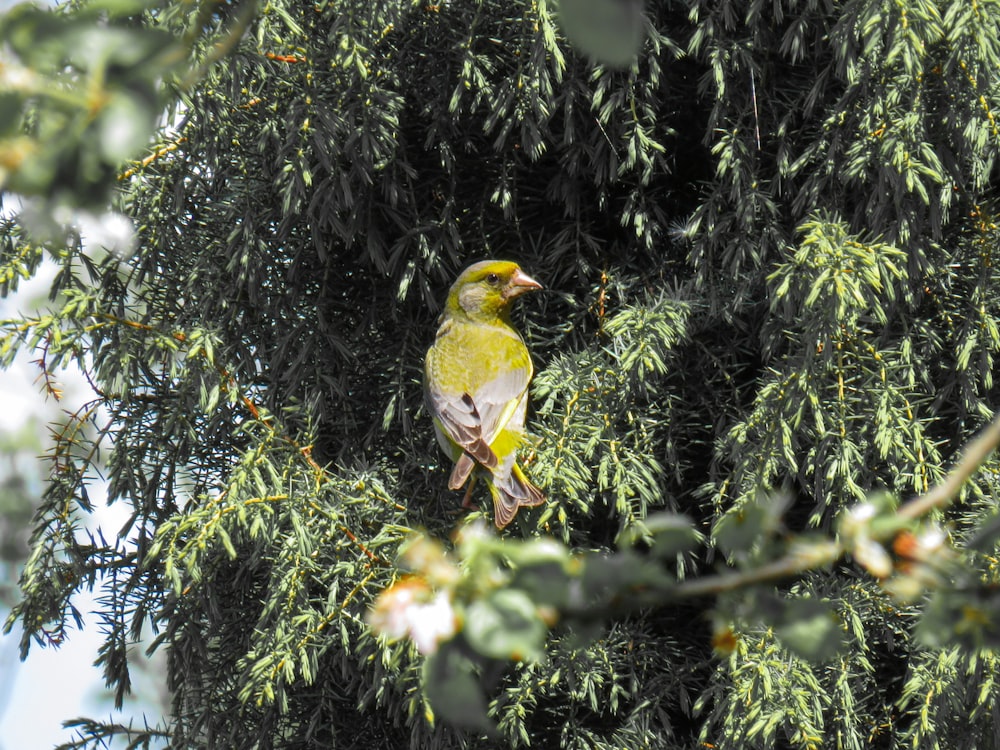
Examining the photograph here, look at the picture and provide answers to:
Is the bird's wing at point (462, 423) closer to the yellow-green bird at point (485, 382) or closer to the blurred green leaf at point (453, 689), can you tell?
the yellow-green bird at point (485, 382)

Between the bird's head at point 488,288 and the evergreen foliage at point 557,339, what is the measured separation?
0.05m

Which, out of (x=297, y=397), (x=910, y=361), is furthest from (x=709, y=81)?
(x=297, y=397)

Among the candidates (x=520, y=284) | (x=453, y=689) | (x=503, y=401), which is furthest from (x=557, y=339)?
(x=453, y=689)

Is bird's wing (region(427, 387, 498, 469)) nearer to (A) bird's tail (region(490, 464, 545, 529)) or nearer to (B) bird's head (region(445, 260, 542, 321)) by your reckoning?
(A) bird's tail (region(490, 464, 545, 529))

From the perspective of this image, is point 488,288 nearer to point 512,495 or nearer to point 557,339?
point 557,339

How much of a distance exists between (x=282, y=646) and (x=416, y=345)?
50 cm

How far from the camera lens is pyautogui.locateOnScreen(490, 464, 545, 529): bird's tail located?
1462mm

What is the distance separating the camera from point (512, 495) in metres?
1.51

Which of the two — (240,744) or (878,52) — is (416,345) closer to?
(240,744)

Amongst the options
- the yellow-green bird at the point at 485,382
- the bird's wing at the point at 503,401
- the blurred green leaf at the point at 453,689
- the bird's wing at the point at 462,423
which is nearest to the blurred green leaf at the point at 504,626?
the blurred green leaf at the point at 453,689

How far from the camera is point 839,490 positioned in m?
1.34

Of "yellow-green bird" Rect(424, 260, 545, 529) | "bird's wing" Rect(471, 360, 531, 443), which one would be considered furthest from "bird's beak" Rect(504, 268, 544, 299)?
"bird's wing" Rect(471, 360, 531, 443)

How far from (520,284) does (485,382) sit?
283 mm

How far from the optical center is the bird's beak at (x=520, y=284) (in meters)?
1.58
